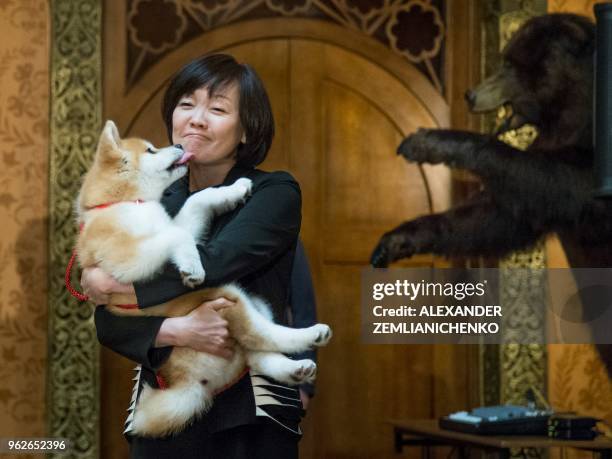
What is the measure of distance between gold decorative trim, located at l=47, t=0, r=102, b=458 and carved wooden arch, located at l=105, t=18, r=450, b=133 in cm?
11

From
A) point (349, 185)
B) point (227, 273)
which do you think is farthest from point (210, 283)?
point (349, 185)

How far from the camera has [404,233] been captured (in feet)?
6.80

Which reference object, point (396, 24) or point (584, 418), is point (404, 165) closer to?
point (396, 24)

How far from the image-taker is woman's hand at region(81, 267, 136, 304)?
1321 mm

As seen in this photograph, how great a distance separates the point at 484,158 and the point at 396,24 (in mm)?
1034

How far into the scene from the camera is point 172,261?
1299 mm

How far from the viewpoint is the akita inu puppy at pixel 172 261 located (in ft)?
4.30

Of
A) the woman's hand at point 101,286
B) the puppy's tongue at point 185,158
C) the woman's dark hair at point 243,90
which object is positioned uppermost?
the woman's dark hair at point 243,90

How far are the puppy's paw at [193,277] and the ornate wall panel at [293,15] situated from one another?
1.69 m

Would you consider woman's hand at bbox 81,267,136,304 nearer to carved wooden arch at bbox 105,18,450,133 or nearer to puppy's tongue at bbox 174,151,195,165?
puppy's tongue at bbox 174,151,195,165

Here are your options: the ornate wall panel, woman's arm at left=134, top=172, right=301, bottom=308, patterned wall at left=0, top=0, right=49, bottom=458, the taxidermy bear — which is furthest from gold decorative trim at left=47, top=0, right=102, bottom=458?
woman's arm at left=134, top=172, right=301, bottom=308

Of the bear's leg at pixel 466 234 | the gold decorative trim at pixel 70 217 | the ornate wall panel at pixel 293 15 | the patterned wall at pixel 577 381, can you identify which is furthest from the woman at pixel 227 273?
the patterned wall at pixel 577 381

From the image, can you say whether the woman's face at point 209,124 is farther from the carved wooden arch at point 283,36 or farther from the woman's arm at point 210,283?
the carved wooden arch at point 283,36

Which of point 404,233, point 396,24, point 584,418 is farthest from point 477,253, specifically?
point 396,24
